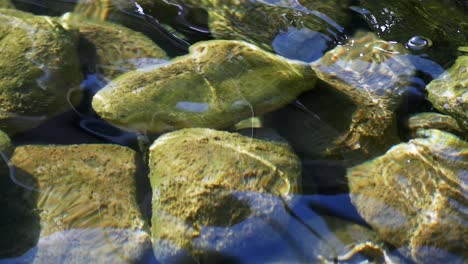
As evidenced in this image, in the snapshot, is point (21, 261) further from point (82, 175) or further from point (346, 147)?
point (346, 147)

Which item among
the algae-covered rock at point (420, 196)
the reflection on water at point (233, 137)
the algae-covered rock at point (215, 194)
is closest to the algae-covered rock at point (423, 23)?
the reflection on water at point (233, 137)

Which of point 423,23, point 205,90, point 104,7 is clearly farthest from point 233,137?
point 423,23

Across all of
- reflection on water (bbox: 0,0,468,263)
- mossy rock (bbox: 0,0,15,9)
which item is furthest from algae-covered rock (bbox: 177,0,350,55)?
mossy rock (bbox: 0,0,15,9)

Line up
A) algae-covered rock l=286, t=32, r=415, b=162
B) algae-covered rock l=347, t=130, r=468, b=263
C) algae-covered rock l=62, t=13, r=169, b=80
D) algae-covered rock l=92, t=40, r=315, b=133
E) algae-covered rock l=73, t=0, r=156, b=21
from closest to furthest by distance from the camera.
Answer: algae-covered rock l=347, t=130, r=468, b=263, algae-covered rock l=92, t=40, r=315, b=133, algae-covered rock l=286, t=32, r=415, b=162, algae-covered rock l=62, t=13, r=169, b=80, algae-covered rock l=73, t=0, r=156, b=21

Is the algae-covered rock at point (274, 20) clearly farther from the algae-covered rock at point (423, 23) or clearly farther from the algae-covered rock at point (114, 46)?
the algae-covered rock at point (114, 46)

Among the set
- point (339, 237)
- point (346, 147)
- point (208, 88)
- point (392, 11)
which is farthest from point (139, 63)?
point (392, 11)

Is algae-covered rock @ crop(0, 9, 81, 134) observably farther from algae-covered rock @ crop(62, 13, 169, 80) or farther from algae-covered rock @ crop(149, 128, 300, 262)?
algae-covered rock @ crop(149, 128, 300, 262)

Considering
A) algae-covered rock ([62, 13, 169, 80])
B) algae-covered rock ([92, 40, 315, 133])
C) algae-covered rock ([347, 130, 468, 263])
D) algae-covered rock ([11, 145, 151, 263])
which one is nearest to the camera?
algae-covered rock ([11, 145, 151, 263])
